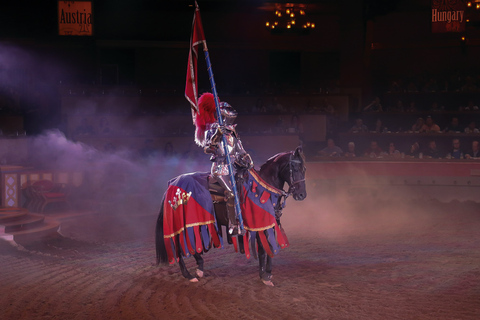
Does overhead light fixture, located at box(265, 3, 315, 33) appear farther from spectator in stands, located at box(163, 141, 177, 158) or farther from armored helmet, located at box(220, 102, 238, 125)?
armored helmet, located at box(220, 102, 238, 125)

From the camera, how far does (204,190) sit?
7.74 metres

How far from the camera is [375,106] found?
19.1m

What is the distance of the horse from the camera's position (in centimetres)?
748

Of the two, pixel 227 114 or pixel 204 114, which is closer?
pixel 227 114

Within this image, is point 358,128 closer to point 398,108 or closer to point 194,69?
point 398,108

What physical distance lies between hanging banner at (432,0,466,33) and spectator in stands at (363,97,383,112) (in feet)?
9.44

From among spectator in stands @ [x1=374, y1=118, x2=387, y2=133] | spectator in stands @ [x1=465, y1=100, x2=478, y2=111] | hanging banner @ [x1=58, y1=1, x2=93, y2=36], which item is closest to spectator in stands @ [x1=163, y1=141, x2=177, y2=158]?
hanging banner @ [x1=58, y1=1, x2=93, y2=36]

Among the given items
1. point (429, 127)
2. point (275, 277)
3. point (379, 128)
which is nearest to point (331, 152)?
point (379, 128)

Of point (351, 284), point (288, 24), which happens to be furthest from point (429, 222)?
point (288, 24)

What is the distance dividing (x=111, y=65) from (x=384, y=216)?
11661 mm

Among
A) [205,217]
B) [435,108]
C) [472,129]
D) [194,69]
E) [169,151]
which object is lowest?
[205,217]

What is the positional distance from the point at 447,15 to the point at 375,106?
3589 mm

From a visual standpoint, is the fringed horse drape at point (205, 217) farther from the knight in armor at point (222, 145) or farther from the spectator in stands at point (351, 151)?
the spectator in stands at point (351, 151)

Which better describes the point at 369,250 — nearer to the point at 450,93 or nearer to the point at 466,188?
the point at 466,188
